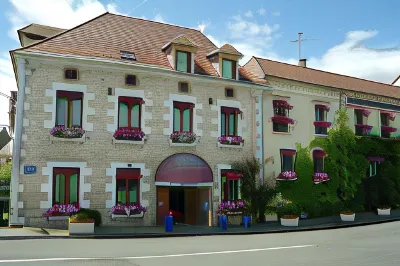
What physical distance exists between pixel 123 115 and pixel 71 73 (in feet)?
9.89

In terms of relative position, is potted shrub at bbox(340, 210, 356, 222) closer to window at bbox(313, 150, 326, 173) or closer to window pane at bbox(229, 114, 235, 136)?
window at bbox(313, 150, 326, 173)

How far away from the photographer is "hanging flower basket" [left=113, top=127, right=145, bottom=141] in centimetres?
2031

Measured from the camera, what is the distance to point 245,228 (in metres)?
21.3

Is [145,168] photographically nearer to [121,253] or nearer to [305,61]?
[121,253]

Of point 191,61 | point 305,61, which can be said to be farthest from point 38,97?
point 305,61

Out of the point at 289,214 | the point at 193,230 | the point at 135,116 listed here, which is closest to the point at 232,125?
the point at 135,116

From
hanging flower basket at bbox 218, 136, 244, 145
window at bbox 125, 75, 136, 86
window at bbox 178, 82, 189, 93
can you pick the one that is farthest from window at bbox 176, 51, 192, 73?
hanging flower basket at bbox 218, 136, 244, 145

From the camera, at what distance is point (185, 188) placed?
23766 mm

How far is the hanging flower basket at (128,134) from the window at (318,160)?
11.4 m

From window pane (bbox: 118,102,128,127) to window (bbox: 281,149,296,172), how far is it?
9.58 meters

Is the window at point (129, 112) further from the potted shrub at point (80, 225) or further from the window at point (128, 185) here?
the potted shrub at point (80, 225)

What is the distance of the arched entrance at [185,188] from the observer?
21.1 m

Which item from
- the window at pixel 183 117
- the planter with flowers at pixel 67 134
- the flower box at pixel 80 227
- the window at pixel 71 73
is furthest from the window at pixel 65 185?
the window at pixel 183 117

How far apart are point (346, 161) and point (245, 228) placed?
881 centimetres
